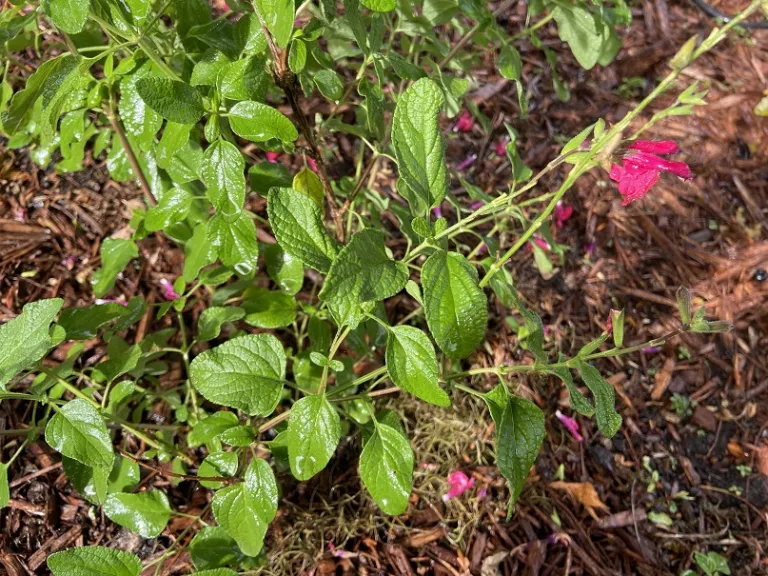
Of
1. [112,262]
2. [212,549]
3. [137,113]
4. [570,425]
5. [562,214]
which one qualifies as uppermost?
[137,113]

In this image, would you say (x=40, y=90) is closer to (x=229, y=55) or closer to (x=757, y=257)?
(x=229, y=55)

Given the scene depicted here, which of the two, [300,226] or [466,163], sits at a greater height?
[300,226]

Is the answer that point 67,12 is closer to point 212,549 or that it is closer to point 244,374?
point 244,374

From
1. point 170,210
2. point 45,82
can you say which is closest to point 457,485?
point 170,210

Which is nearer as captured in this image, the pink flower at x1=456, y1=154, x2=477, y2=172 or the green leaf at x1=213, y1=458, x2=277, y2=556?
the green leaf at x1=213, y1=458, x2=277, y2=556

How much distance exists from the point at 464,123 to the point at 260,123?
1.34m

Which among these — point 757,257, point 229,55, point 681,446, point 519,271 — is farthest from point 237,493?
point 757,257

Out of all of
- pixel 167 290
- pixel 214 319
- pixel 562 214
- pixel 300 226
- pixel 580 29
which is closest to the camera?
pixel 300 226

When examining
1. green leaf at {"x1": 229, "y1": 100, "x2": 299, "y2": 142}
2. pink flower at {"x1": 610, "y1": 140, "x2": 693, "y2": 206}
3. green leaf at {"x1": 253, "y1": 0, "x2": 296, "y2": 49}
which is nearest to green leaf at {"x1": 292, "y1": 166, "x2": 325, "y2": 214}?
green leaf at {"x1": 229, "y1": 100, "x2": 299, "y2": 142}

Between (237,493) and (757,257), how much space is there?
196 cm

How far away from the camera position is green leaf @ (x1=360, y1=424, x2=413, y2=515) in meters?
0.99

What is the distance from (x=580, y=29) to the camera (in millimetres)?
1437

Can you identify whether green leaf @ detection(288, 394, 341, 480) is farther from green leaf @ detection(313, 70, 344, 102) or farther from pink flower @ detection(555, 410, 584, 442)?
pink flower @ detection(555, 410, 584, 442)

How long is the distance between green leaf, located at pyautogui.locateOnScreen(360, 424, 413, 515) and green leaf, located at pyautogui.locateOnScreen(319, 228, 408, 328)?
267 millimetres
